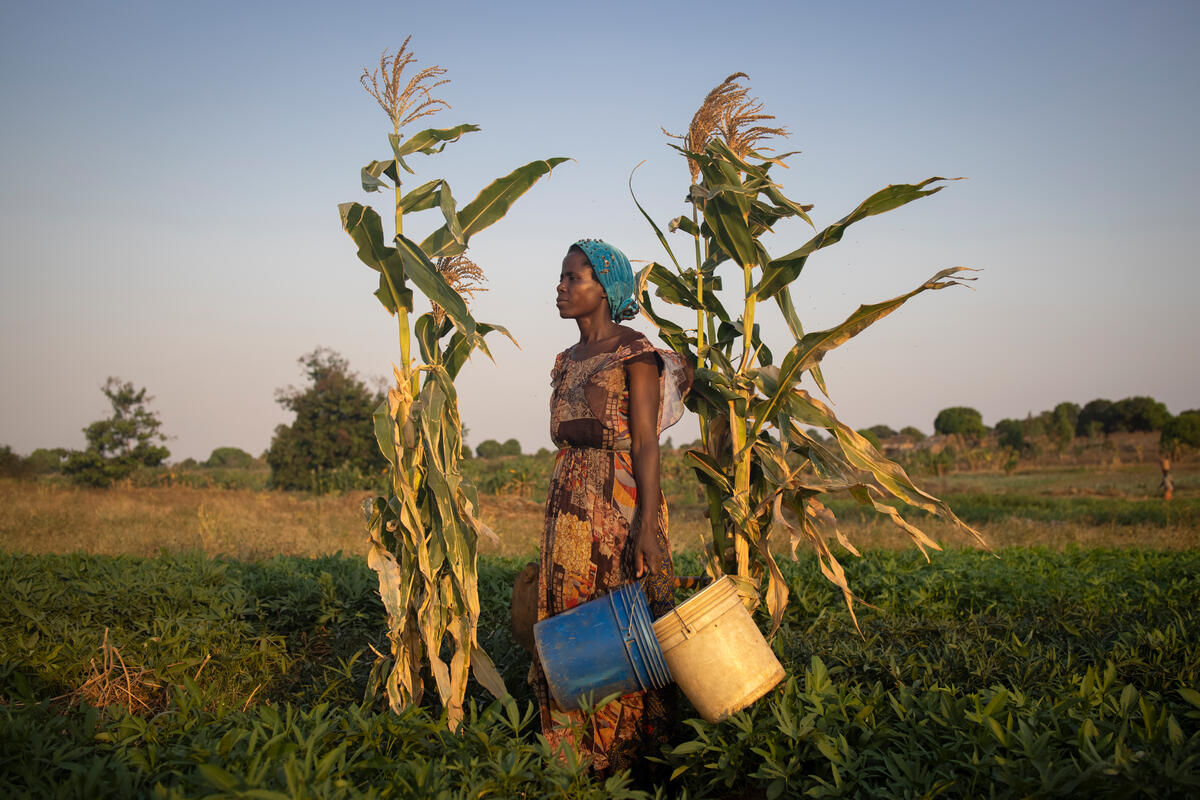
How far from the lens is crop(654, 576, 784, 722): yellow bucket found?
2.47 metres

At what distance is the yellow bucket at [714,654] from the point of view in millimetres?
2471

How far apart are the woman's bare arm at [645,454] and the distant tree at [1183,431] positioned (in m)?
33.3

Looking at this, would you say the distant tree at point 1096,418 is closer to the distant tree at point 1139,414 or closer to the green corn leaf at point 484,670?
the distant tree at point 1139,414

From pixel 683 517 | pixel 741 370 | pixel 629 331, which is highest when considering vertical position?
pixel 629 331

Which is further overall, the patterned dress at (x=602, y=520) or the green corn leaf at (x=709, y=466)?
the green corn leaf at (x=709, y=466)

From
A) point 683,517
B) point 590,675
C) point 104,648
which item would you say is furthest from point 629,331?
point 683,517

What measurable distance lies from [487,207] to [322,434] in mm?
16281

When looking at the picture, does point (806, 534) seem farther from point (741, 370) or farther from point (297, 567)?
point (297, 567)

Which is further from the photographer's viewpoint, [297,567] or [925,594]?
[297,567]

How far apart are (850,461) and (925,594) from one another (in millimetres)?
1651

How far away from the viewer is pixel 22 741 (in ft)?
6.46

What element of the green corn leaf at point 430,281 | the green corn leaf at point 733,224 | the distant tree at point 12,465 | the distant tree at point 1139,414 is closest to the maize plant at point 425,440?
the green corn leaf at point 430,281

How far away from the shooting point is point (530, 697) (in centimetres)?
337

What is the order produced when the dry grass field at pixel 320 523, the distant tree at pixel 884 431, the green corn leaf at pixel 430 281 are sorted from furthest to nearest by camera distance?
the distant tree at pixel 884 431 → the dry grass field at pixel 320 523 → the green corn leaf at pixel 430 281
